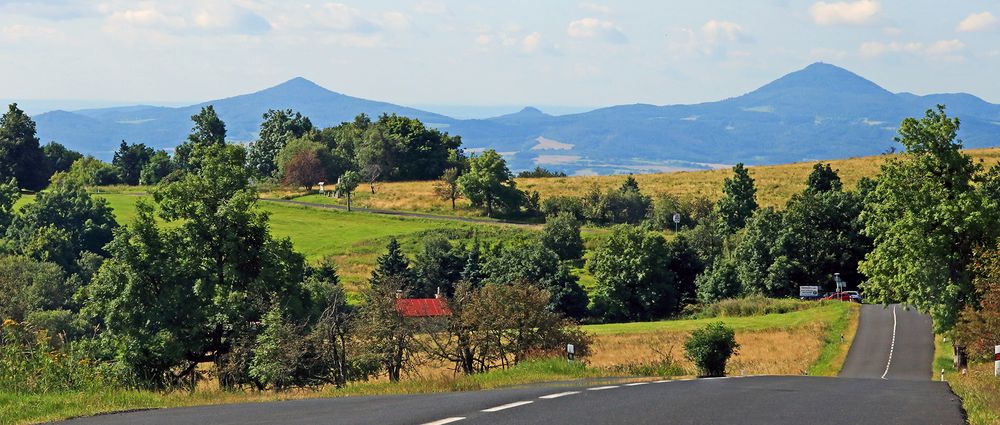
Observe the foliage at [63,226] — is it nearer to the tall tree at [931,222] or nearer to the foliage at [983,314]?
the tall tree at [931,222]

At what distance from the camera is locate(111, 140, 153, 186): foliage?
174 meters

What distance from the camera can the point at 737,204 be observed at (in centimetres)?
10712

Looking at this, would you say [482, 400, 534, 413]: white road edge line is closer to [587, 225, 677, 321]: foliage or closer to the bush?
the bush

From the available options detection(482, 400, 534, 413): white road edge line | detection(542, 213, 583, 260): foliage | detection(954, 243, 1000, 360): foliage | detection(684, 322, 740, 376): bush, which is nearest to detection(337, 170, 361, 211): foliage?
detection(542, 213, 583, 260): foliage

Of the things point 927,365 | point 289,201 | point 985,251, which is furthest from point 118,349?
point 289,201

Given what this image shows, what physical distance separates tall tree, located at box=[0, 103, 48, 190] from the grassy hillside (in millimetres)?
35213

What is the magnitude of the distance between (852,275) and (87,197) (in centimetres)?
7343

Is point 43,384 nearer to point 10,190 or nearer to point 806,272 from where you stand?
point 806,272

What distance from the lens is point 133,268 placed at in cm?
3706

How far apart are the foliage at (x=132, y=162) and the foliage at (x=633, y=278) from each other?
10796 centimetres

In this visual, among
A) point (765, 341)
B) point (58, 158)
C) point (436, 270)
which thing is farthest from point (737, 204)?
point (58, 158)

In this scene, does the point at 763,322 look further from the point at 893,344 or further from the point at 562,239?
the point at 562,239

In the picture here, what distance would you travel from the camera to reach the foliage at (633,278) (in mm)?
84938

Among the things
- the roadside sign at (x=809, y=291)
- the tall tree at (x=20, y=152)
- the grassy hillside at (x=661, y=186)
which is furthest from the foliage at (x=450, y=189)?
the tall tree at (x=20, y=152)
